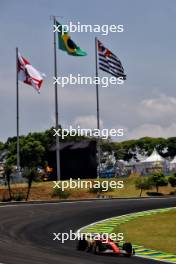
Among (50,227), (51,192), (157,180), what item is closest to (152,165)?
(157,180)

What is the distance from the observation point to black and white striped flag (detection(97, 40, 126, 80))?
5197cm

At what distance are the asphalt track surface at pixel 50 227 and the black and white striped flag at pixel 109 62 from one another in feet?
41.9

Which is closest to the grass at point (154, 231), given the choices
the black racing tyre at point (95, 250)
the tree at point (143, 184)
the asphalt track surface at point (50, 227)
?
the asphalt track surface at point (50, 227)

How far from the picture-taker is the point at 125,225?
3153 centimetres

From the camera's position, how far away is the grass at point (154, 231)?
23.6m

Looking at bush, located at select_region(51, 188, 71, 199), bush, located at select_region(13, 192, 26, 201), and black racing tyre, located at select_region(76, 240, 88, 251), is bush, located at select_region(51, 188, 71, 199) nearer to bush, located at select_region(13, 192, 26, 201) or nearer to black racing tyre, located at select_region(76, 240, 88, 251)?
bush, located at select_region(13, 192, 26, 201)

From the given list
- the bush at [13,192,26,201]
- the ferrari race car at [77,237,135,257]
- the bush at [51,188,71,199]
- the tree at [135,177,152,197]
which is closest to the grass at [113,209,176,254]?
the ferrari race car at [77,237,135,257]

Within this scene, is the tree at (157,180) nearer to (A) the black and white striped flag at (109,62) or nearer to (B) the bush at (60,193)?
(B) the bush at (60,193)

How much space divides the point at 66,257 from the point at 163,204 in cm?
2772

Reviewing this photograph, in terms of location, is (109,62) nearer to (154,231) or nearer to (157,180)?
(157,180)

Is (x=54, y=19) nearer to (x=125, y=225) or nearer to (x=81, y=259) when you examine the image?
(x=125, y=225)

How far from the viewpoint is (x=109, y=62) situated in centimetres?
5447

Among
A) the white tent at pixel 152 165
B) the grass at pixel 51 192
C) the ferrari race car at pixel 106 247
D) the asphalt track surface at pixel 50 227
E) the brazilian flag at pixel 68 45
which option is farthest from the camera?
the white tent at pixel 152 165

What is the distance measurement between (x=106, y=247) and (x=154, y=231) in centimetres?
971
